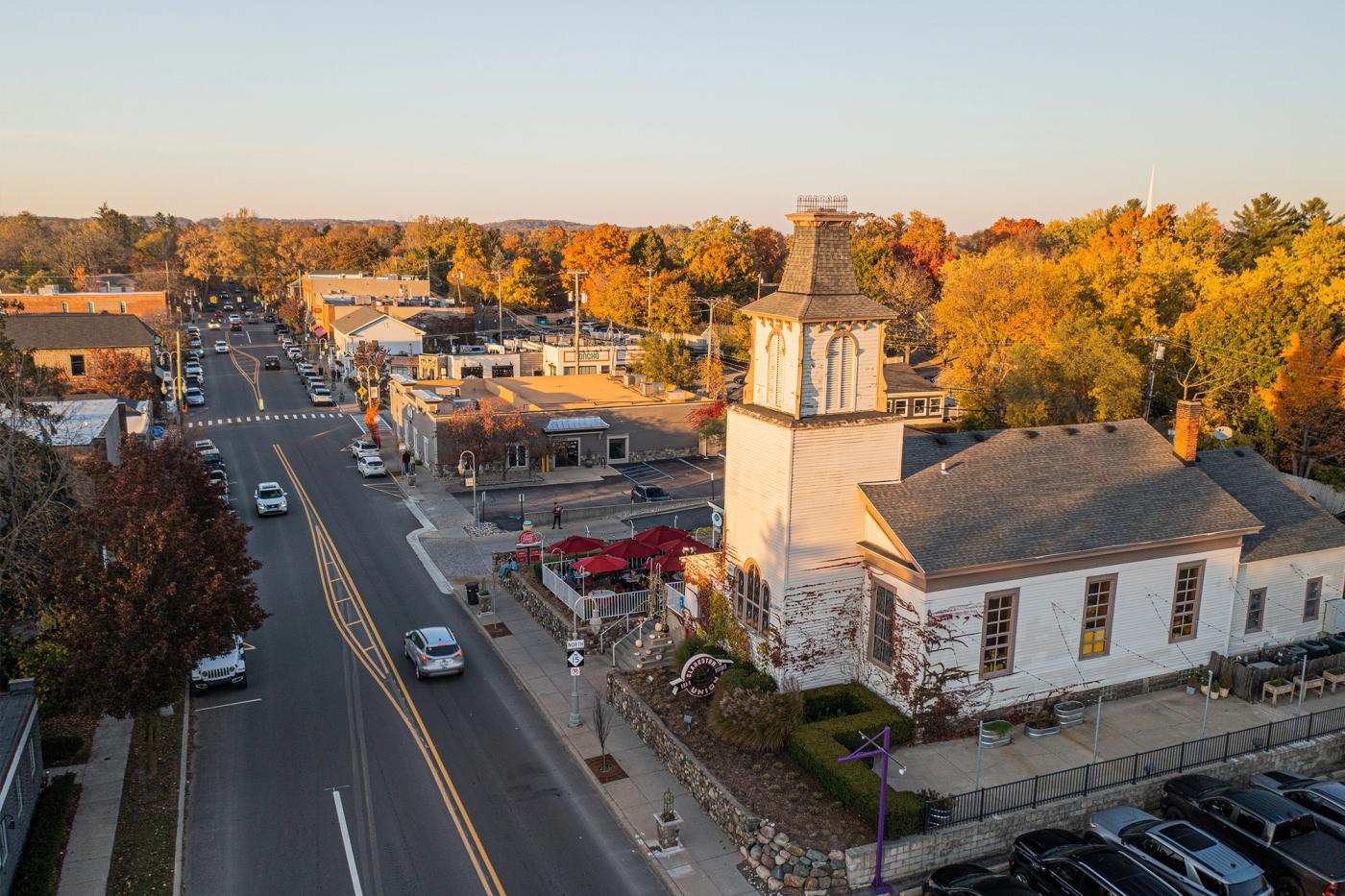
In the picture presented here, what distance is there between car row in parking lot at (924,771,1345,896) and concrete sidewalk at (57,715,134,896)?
1664 centimetres

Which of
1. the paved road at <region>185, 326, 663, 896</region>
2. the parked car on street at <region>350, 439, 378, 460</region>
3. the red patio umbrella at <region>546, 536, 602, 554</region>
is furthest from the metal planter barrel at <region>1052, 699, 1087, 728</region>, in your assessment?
the parked car on street at <region>350, 439, 378, 460</region>

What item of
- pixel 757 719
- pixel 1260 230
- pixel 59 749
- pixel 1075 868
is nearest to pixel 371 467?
pixel 59 749

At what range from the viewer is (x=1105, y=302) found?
6438 cm

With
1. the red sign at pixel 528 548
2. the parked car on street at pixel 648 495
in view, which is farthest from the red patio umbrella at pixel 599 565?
the parked car on street at pixel 648 495

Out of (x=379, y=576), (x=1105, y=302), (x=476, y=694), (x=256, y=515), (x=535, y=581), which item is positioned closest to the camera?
(x=476, y=694)

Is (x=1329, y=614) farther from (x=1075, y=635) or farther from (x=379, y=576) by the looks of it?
(x=379, y=576)

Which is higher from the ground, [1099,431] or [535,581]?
[1099,431]

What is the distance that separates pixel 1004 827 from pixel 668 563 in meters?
14.8

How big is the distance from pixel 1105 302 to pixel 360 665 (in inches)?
2160

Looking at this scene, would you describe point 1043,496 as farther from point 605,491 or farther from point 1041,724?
point 605,491

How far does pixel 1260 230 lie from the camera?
92.8 m

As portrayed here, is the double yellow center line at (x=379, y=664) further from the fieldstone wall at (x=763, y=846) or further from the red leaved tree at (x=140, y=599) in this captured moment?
the red leaved tree at (x=140, y=599)

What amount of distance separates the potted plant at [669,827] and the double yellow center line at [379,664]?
11.5ft

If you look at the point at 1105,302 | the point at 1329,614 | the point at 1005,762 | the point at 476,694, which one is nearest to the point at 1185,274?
the point at 1105,302
